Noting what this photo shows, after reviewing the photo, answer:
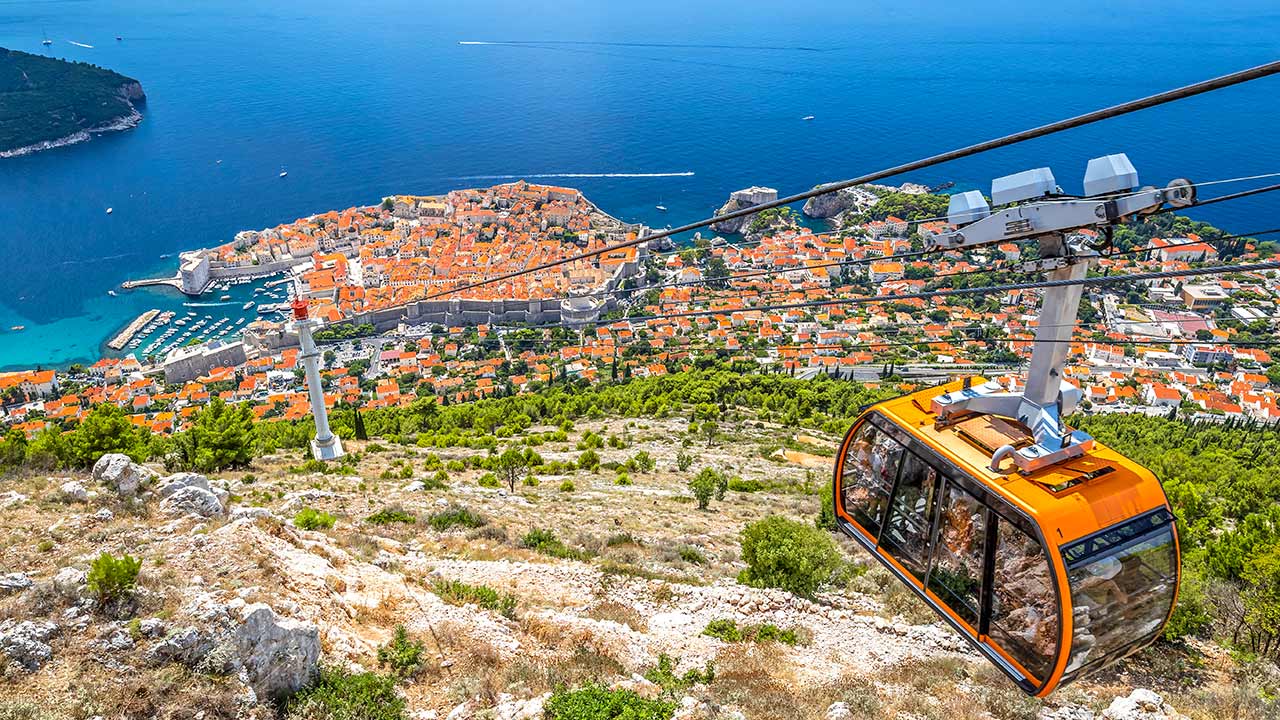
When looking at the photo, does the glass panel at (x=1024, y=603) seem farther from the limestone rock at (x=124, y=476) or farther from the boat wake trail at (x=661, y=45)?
the boat wake trail at (x=661, y=45)

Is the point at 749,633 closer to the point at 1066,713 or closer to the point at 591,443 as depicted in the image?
the point at 1066,713

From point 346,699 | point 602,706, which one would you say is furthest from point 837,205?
point 346,699

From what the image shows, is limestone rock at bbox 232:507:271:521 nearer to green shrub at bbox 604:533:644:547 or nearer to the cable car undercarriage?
green shrub at bbox 604:533:644:547

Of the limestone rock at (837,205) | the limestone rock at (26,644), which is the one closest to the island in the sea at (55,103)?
the limestone rock at (837,205)

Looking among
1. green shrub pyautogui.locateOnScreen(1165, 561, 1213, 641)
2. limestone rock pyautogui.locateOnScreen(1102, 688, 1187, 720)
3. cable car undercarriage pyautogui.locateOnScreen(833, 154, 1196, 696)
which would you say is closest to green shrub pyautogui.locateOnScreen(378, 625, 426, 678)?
cable car undercarriage pyautogui.locateOnScreen(833, 154, 1196, 696)

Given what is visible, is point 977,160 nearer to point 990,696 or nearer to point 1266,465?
point 1266,465

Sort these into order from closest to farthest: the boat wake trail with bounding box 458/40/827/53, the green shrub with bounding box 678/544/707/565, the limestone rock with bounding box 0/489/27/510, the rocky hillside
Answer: the rocky hillside, the limestone rock with bounding box 0/489/27/510, the green shrub with bounding box 678/544/707/565, the boat wake trail with bounding box 458/40/827/53
